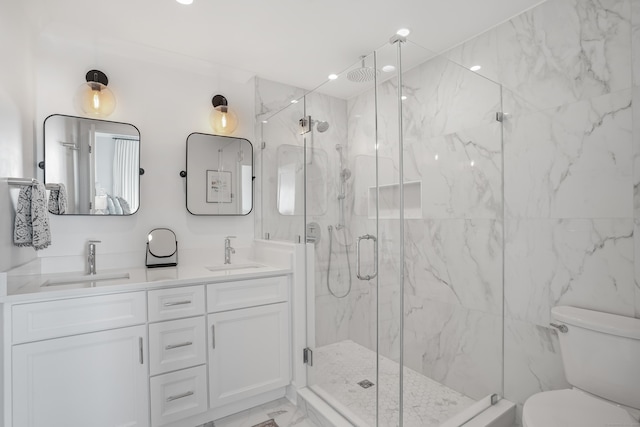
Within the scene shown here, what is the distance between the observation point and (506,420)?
181 centimetres

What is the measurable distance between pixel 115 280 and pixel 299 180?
4.07 feet

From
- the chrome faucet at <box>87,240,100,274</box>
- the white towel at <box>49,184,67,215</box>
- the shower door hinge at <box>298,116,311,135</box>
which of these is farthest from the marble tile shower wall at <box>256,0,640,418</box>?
the white towel at <box>49,184,67,215</box>

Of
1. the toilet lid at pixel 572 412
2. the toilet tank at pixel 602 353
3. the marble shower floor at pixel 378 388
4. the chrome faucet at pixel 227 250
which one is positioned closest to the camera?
the toilet lid at pixel 572 412

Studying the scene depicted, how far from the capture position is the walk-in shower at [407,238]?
173 cm

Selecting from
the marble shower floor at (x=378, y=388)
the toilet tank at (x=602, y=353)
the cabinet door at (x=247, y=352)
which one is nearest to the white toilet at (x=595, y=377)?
the toilet tank at (x=602, y=353)

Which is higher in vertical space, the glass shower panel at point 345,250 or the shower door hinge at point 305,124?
the shower door hinge at point 305,124

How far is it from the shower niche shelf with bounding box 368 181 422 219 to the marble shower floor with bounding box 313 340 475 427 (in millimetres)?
782

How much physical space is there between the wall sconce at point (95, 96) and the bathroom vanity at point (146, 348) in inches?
42.4

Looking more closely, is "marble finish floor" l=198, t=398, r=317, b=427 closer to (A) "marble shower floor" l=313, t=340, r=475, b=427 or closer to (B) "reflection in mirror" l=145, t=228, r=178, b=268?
(A) "marble shower floor" l=313, t=340, r=475, b=427

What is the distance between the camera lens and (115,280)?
182 cm

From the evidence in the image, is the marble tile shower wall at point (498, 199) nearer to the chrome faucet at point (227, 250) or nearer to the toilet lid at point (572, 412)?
the toilet lid at point (572, 412)

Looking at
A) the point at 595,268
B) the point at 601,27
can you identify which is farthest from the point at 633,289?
the point at 601,27

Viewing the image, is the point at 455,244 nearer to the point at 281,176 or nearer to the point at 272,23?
the point at 281,176

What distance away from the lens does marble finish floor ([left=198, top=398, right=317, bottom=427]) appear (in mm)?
1926
